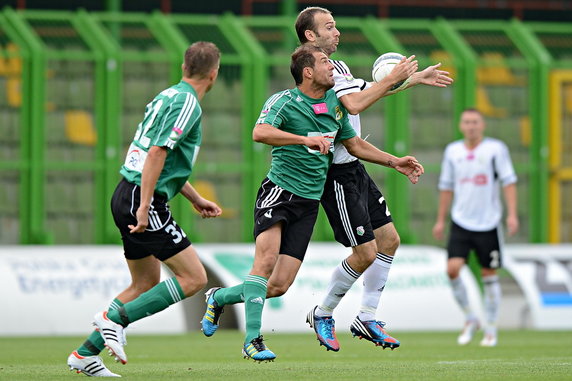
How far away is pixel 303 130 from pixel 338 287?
1.29m

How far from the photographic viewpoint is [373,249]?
8805 millimetres

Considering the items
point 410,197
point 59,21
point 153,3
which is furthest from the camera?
point 153,3

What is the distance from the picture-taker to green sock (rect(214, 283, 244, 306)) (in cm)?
838

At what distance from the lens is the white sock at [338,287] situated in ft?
29.4

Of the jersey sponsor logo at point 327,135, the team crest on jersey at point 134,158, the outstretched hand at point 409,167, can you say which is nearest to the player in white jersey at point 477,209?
the outstretched hand at point 409,167

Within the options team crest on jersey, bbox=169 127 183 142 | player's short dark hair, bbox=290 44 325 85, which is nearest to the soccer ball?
player's short dark hair, bbox=290 44 325 85

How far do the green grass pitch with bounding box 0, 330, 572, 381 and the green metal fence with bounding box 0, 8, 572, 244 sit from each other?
10.9ft

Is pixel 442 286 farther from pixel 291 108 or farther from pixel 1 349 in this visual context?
pixel 291 108

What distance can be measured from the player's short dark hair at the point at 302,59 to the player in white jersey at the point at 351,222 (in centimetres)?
27

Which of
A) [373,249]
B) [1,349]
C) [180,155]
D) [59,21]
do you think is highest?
[59,21]

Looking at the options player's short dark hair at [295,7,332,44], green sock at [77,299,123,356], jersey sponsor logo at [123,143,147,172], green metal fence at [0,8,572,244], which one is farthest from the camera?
green metal fence at [0,8,572,244]

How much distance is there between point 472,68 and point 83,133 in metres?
5.74

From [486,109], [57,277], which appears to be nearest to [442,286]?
[486,109]

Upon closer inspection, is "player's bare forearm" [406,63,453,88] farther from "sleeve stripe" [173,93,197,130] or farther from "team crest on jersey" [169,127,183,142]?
"team crest on jersey" [169,127,183,142]
